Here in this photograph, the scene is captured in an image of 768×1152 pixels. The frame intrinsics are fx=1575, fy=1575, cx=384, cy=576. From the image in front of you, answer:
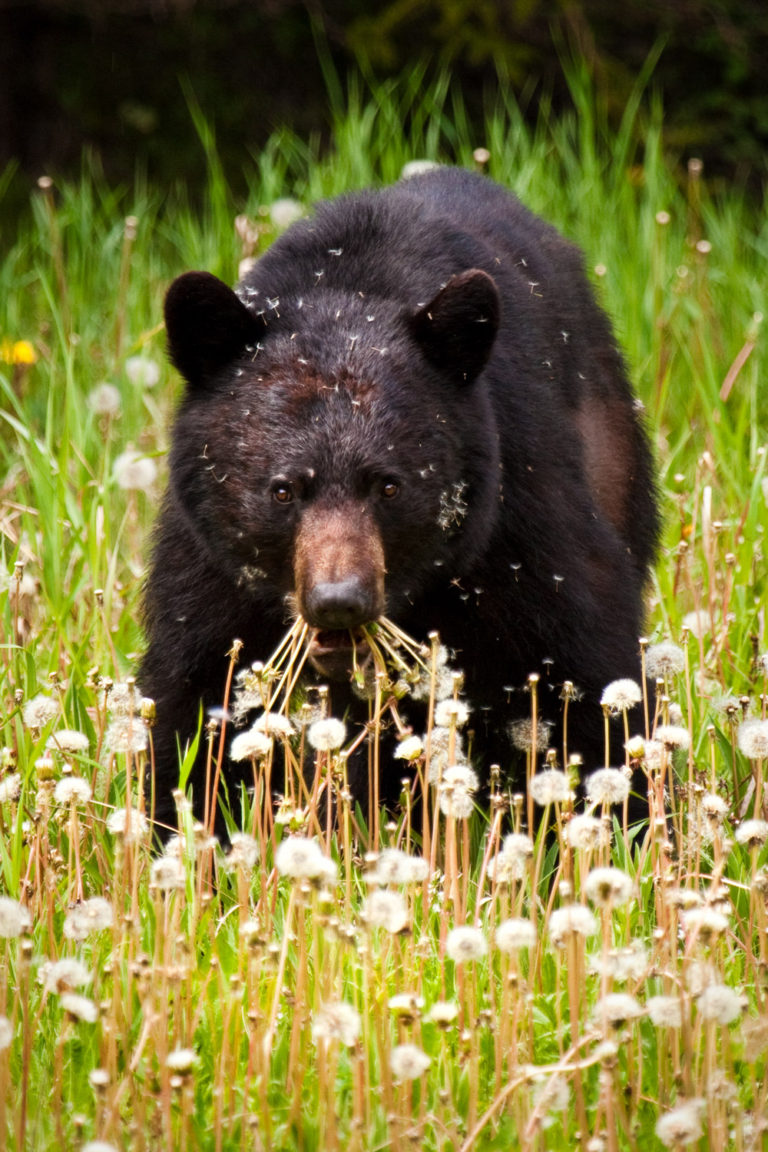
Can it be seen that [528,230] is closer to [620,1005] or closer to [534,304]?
[534,304]

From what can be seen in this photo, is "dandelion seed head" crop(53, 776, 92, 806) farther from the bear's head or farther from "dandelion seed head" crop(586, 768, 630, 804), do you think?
"dandelion seed head" crop(586, 768, 630, 804)

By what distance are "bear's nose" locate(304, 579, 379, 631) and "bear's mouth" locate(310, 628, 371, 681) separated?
0.55 feet

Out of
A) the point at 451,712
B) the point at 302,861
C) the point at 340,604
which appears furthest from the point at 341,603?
the point at 302,861

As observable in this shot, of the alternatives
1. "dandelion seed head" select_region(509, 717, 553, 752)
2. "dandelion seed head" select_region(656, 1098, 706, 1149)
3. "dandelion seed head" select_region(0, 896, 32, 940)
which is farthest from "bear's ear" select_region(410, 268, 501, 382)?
"dandelion seed head" select_region(656, 1098, 706, 1149)

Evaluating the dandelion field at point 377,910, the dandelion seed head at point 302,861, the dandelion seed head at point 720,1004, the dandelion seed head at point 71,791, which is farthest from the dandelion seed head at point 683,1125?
the dandelion seed head at point 71,791

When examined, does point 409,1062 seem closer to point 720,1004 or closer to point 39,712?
point 720,1004

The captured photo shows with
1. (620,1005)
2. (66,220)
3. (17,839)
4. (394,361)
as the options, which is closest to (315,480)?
(394,361)

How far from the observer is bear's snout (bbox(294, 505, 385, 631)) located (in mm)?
2855

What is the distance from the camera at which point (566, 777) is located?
2.43 metres

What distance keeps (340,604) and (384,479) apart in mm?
356

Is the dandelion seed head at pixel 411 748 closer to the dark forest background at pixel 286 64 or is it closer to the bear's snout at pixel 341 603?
the bear's snout at pixel 341 603

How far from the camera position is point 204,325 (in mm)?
3254

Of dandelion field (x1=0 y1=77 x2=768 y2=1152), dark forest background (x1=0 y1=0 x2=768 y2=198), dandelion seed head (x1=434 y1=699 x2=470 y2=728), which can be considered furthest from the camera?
dark forest background (x1=0 y1=0 x2=768 y2=198)

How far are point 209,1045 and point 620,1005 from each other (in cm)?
82
